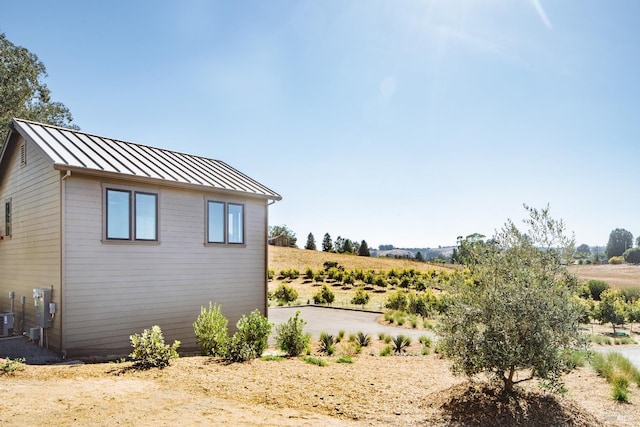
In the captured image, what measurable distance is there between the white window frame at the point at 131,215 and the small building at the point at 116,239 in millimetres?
22

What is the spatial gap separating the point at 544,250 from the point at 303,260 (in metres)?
38.0

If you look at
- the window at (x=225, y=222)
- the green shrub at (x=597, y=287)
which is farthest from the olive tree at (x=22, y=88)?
the green shrub at (x=597, y=287)

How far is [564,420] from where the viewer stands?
4875 mm

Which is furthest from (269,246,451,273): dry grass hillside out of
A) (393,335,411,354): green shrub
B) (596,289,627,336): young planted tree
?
(393,335,411,354): green shrub

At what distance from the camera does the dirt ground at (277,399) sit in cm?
468

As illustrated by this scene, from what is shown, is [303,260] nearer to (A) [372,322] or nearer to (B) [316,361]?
(A) [372,322]

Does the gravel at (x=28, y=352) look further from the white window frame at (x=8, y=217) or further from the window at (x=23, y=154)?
the window at (x=23, y=154)

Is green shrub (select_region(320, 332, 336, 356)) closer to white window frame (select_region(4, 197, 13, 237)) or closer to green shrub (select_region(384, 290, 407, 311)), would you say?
white window frame (select_region(4, 197, 13, 237))

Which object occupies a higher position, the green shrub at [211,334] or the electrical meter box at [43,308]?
the electrical meter box at [43,308]

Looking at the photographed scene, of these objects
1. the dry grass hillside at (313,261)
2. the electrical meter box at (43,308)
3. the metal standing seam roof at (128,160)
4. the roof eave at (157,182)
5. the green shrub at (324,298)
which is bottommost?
the green shrub at (324,298)

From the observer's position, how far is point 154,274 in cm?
988

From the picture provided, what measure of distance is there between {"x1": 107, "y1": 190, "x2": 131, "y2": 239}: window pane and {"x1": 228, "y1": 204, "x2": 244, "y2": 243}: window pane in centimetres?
280

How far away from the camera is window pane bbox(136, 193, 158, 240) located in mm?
9648

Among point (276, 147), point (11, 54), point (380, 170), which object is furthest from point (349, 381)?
point (11, 54)
